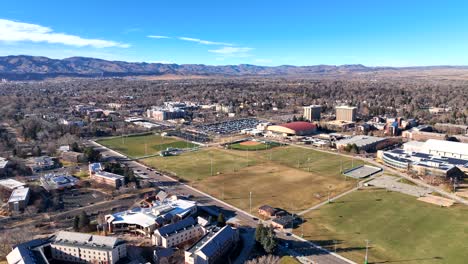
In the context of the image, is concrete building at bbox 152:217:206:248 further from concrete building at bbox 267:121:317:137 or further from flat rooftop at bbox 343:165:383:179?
concrete building at bbox 267:121:317:137

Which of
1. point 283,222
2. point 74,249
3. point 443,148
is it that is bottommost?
point 283,222

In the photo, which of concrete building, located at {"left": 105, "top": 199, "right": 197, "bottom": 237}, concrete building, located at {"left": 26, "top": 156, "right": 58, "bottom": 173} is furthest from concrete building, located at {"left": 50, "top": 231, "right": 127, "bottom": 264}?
concrete building, located at {"left": 26, "top": 156, "right": 58, "bottom": 173}

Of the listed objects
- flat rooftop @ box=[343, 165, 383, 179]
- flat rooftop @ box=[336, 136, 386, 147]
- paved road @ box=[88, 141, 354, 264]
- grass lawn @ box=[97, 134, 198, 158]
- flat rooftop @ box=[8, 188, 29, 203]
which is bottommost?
paved road @ box=[88, 141, 354, 264]

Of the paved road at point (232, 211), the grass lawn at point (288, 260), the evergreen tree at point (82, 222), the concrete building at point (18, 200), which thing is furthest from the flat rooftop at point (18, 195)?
the grass lawn at point (288, 260)

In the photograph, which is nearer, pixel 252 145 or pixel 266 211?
pixel 266 211

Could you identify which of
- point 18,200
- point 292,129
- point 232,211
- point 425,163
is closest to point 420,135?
point 292,129

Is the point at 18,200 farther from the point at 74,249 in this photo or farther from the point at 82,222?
the point at 74,249

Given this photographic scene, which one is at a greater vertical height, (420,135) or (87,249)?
(420,135)

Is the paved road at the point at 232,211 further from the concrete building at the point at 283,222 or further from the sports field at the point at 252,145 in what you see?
the sports field at the point at 252,145
